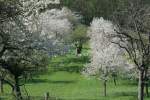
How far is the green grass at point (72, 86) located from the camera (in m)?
70.4

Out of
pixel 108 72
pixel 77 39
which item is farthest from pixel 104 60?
pixel 77 39

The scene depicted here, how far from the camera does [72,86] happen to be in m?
81.4

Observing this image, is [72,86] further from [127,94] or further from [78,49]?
[78,49]

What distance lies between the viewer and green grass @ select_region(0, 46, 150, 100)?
2773 inches

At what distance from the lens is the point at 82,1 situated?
168000mm

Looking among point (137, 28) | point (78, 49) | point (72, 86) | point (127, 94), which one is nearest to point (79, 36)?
point (78, 49)

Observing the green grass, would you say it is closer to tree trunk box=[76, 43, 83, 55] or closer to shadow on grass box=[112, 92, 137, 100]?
shadow on grass box=[112, 92, 137, 100]

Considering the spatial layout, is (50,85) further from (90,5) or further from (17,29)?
(90,5)

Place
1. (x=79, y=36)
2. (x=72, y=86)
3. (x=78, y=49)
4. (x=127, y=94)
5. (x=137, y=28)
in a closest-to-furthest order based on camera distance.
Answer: (x=137, y=28)
(x=127, y=94)
(x=72, y=86)
(x=78, y=49)
(x=79, y=36)

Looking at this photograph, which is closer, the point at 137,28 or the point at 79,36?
the point at 137,28

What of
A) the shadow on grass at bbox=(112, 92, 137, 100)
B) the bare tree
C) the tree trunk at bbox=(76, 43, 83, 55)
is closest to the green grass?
the shadow on grass at bbox=(112, 92, 137, 100)

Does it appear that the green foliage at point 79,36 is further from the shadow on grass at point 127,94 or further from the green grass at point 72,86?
the shadow on grass at point 127,94

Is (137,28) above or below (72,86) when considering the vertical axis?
above

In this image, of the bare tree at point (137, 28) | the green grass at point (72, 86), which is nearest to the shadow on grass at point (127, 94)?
the green grass at point (72, 86)
